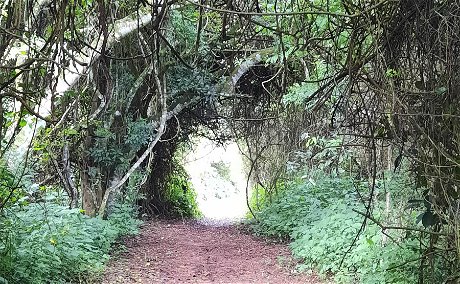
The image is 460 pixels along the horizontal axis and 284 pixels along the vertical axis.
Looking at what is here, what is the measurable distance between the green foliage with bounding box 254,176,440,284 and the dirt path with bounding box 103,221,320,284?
370 mm

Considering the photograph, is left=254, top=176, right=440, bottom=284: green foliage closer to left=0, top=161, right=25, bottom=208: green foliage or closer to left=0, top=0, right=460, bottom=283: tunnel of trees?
left=0, top=0, right=460, bottom=283: tunnel of trees

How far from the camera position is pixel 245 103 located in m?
10.5

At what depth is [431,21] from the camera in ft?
8.07

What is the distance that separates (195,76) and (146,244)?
3.35 meters

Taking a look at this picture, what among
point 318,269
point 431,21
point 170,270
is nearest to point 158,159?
point 170,270

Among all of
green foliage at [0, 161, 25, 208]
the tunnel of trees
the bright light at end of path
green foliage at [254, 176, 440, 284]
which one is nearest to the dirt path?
green foliage at [254, 176, 440, 284]

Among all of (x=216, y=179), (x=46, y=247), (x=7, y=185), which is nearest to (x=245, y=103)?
(x=46, y=247)

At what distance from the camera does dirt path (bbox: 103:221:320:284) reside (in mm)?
6547

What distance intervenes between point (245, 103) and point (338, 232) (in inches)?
181

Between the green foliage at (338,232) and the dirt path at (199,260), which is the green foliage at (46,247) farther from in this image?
the green foliage at (338,232)

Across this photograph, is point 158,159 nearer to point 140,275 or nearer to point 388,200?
point 140,275

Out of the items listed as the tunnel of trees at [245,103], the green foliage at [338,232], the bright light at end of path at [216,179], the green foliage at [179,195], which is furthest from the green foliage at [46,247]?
the bright light at end of path at [216,179]

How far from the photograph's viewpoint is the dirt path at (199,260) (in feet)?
21.5

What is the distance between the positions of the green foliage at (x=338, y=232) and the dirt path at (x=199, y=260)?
1.21 feet
